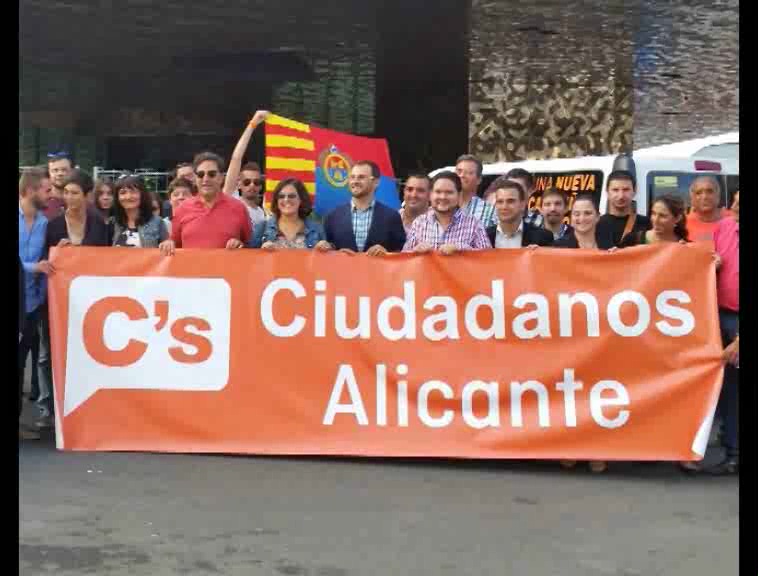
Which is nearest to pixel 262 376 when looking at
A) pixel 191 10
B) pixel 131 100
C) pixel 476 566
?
pixel 476 566

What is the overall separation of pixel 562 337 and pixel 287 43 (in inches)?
498

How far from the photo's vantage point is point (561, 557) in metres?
5.69

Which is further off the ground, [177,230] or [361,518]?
[177,230]

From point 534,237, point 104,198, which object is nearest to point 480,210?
point 534,237

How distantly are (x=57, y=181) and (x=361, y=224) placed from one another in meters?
2.96

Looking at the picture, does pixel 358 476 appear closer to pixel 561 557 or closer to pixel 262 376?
pixel 262 376

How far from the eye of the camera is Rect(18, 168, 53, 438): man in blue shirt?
8352 mm

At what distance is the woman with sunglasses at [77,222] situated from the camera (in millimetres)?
8438

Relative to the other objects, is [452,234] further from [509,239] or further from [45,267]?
[45,267]

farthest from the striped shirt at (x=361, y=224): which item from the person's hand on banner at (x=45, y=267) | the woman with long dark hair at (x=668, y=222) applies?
the person's hand on banner at (x=45, y=267)

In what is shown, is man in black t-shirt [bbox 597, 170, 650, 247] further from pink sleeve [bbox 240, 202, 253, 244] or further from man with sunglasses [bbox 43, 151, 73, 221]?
man with sunglasses [bbox 43, 151, 73, 221]

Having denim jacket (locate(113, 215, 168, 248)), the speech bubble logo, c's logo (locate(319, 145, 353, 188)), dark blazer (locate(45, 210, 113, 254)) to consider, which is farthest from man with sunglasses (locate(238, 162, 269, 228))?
the speech bubble logo

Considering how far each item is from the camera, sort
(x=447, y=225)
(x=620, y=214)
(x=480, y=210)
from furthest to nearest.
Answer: (x=480, y=210)
(x=620, y=214)
(x=447, y=225)

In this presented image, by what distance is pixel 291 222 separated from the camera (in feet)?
26.9
